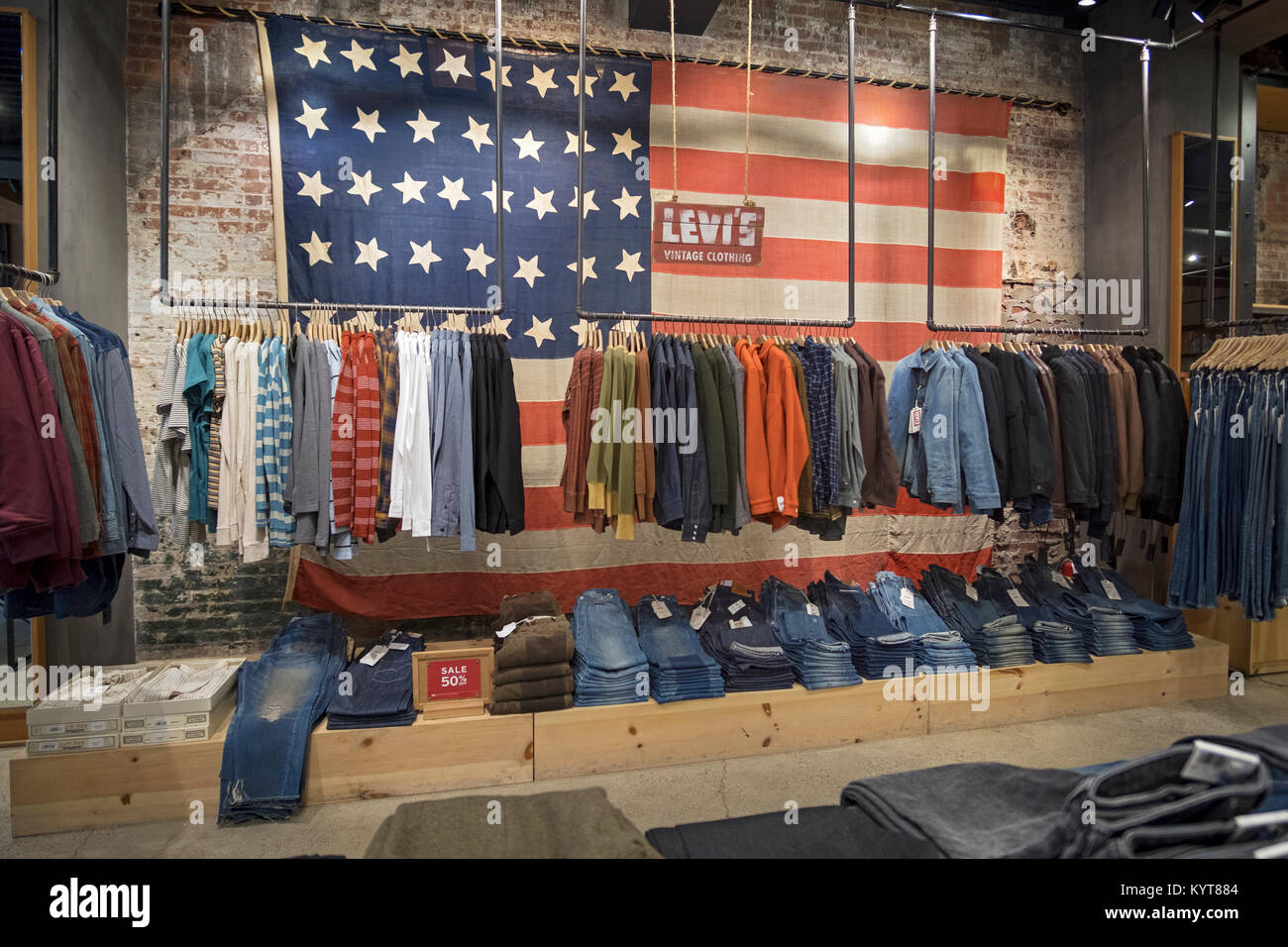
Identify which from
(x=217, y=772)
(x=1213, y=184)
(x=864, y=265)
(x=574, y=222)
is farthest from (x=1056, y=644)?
(x=217, y=772)

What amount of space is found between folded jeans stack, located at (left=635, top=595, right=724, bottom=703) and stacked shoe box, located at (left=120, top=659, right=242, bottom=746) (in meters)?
1.76

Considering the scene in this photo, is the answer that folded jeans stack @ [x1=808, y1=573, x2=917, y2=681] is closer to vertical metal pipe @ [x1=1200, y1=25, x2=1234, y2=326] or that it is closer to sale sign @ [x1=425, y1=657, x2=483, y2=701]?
sale sign @ [x1=425, y1=657, x2=483, y2=701]

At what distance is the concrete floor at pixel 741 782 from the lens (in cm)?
266

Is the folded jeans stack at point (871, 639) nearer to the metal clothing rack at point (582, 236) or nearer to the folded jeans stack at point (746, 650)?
the folded jeans stack at point (746, 650)

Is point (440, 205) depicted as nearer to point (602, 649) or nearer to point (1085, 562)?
point (602, 649)

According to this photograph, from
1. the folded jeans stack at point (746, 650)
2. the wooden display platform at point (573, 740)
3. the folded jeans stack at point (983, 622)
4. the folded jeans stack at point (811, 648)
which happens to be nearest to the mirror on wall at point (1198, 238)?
the wooden display platform at point (573, 740)

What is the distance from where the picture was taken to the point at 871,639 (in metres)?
3.57

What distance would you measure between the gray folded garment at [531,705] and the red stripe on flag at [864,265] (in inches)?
63.0

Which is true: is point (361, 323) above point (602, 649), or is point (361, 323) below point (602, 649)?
above

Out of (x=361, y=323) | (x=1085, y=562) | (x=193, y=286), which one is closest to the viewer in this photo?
(x=361, y=323)

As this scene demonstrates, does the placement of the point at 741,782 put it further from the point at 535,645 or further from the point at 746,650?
the point at 535,645
